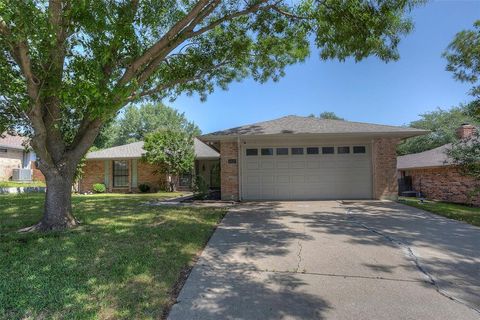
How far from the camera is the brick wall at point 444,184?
1647 centimetres

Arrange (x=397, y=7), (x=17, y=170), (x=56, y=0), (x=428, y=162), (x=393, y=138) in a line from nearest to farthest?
(x=56, y=0)
(x=397, y=7)
(x=393, y=138)
(x=428, y=162)
(x=17, y=170)

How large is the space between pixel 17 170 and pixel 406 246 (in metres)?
25.1

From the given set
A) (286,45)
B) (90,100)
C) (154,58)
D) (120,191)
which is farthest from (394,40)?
(120,191)

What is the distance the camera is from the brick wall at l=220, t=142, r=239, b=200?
1220 cm

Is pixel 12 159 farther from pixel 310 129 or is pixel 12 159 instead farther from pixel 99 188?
pixel 310 129

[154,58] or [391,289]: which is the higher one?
[154,58]

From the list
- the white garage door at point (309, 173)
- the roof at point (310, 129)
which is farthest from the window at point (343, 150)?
A: the roof at point (310, 129)

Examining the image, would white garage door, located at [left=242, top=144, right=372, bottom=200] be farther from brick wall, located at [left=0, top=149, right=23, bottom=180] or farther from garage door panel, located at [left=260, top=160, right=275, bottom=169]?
brick wall, located at [left=0, top=149, right=23, bottom=180]

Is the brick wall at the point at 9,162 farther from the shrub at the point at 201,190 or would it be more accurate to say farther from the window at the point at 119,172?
the shrub at the point at 201,190

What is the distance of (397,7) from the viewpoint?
21.4 ft

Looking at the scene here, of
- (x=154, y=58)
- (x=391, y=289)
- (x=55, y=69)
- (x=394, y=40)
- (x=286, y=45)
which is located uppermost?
(x=286, y=45)

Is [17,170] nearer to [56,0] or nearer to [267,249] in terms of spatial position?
[56,0]

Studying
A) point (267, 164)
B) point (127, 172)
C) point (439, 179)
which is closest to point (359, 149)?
point (267, 164)

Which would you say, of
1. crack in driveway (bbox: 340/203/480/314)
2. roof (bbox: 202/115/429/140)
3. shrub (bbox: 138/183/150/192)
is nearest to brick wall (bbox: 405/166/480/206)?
roof (bbox: 202/115/429/140)
